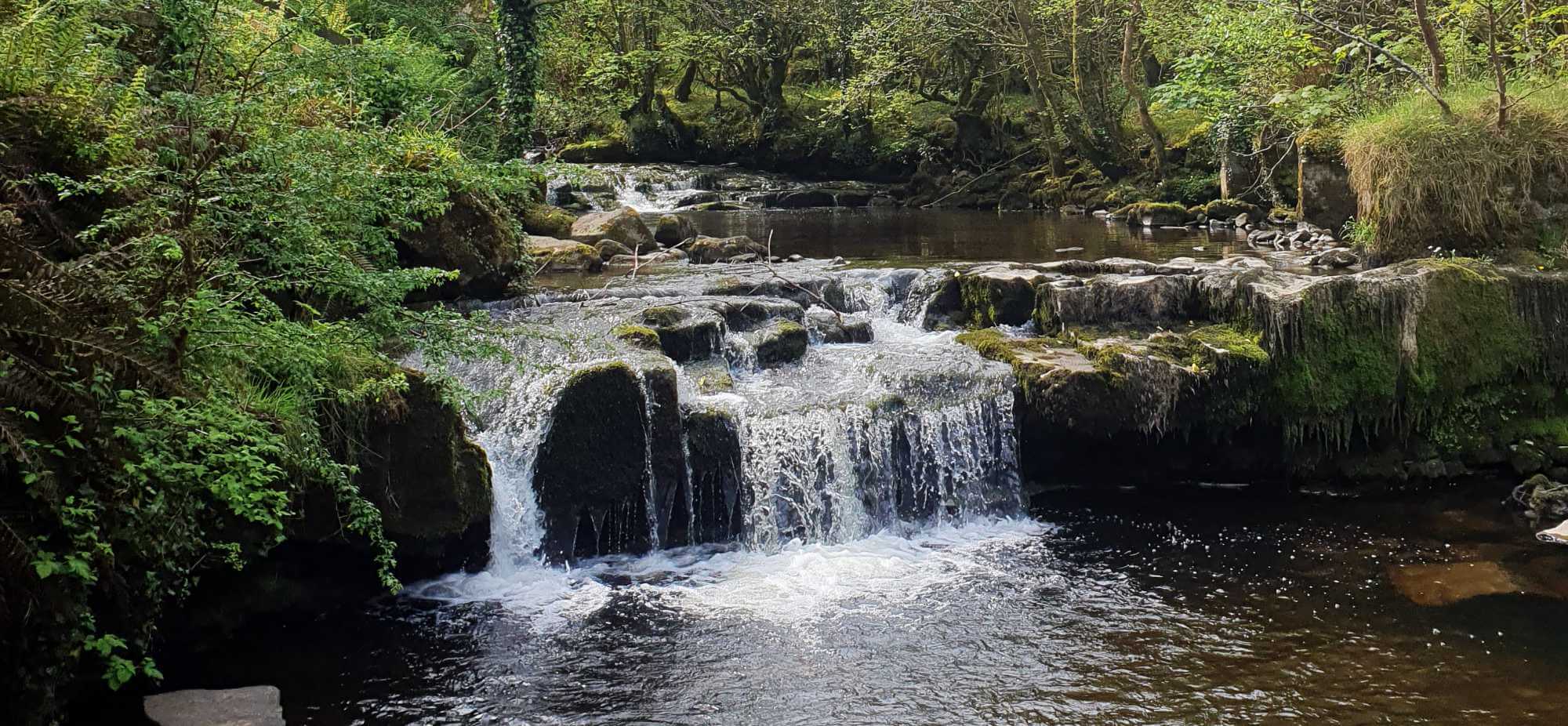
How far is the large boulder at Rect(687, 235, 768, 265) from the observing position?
17.2m

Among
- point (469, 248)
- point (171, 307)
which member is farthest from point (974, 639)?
point (469, 248)

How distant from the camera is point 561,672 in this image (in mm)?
7273

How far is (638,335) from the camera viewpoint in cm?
1103

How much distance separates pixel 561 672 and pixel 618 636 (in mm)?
613

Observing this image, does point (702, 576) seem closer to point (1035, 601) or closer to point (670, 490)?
point (670, 490)

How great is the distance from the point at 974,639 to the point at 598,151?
84.5ft

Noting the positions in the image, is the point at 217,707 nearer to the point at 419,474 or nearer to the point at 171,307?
the point at 171,307

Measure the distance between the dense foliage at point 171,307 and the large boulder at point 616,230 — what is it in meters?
6.24

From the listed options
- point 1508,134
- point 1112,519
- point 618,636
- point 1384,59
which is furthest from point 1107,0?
point 618,636

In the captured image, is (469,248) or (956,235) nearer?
(469,248)

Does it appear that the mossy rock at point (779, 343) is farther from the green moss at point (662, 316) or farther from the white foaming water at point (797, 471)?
the green moss at point (662, 316)

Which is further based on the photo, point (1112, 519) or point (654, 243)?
point (654, 243)

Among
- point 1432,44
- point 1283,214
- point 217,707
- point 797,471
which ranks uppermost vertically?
point 1432,44

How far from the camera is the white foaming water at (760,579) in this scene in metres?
8.30
